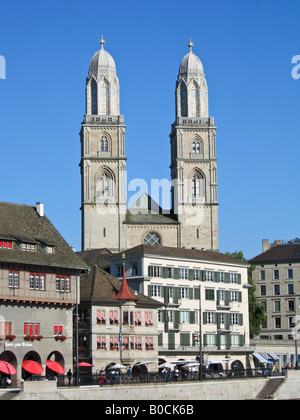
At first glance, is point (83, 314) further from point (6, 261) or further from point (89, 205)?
point (89, 205)

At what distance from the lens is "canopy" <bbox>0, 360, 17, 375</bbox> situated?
6720 cm

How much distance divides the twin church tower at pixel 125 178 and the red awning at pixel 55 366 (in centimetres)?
5895

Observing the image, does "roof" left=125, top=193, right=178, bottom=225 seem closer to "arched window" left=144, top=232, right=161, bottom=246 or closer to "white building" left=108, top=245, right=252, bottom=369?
"arched window" left=144, top=232, right=161, bottom=246

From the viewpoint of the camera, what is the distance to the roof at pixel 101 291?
8225 cm

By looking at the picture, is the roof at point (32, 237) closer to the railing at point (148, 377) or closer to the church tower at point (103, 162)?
the railing at point (148, 377)

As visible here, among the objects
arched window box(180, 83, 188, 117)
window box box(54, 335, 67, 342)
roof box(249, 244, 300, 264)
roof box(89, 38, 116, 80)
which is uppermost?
roof box(89, 38, 116, 80)

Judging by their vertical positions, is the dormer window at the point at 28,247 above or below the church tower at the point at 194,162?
below

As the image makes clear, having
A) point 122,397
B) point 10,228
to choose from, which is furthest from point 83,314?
point 122,397

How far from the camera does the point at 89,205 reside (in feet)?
440

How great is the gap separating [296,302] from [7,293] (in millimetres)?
66233

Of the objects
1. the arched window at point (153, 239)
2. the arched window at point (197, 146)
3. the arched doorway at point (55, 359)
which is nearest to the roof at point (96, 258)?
the arched window at point (153, 239)

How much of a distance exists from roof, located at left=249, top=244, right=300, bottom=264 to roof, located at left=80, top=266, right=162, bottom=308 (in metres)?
48.1

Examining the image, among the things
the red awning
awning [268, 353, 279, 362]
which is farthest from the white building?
the red awning

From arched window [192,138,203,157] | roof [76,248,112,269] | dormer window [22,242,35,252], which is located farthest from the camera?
arched window [192,138,203,157]
